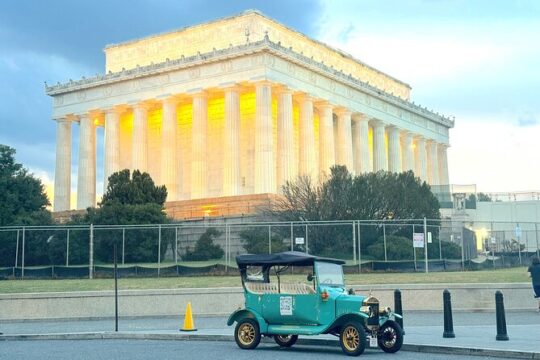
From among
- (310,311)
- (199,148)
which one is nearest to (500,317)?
(310,311)

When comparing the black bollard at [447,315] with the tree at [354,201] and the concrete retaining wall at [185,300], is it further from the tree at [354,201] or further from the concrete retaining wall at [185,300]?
Answer: the tree at [354,201]

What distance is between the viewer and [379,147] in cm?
8631

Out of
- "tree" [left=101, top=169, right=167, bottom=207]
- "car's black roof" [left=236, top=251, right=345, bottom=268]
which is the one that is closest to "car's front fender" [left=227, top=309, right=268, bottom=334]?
"car's black roof" [left=236, top=251, right=345, bottom=268]

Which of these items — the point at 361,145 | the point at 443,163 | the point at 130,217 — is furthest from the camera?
the point at 443,163

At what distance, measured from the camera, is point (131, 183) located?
5450 centimetres

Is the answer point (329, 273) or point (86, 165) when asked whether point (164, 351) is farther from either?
point (86, 165)

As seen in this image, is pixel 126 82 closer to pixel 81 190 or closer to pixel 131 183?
pixel 81 190

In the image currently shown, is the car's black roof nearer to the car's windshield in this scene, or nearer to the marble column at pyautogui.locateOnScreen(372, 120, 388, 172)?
the car's windshield

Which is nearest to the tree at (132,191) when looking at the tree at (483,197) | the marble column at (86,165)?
the marble column at (86,165)

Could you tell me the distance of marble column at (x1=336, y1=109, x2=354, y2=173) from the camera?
3078 inches

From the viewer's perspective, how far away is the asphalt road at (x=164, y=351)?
1697cm

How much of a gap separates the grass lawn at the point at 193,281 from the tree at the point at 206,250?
16.0 ft

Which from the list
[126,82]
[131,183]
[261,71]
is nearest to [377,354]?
[131,183]

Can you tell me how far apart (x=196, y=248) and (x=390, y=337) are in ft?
82.9
